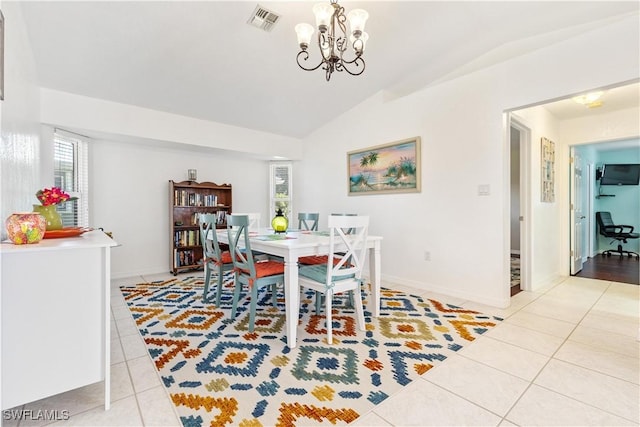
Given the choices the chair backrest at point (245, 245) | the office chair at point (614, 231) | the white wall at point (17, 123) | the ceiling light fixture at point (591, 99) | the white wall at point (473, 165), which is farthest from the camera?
the office chair at point (614, 231)

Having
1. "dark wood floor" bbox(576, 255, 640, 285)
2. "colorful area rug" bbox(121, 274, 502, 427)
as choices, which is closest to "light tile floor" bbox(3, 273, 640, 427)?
"colorful area rug" bbox(121, 274, 502, 427)

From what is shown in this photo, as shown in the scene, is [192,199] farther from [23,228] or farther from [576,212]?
[576,212]

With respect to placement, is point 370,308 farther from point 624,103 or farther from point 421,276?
point 624,103

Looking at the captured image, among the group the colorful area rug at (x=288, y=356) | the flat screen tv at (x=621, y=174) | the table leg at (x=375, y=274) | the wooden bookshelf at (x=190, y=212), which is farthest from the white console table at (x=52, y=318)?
the flat screen tv at (x=621, y=174)

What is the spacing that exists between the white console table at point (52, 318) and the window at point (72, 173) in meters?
2.65

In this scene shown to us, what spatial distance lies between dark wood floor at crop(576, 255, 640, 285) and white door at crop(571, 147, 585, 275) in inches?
8.2

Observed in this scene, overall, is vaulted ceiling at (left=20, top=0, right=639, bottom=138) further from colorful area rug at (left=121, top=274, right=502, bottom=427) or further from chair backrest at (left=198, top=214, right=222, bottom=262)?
colorful area rug at (left=121, top=274, right=502, bottom=427)

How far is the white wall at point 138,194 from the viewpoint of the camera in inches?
155

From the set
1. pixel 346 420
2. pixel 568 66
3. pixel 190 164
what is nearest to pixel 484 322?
pixel 346 420

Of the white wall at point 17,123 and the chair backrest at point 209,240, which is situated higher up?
the white wall at point 17,123

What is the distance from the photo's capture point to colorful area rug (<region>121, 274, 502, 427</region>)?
4.81 ft

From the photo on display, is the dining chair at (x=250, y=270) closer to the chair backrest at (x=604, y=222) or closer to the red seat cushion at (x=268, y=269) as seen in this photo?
the red seat cushion at (x=268, y=269)

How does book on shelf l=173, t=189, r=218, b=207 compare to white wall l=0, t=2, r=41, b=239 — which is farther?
book on shelf l=173, t=189, r=218, b=207

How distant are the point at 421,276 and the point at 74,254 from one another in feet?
10.9
